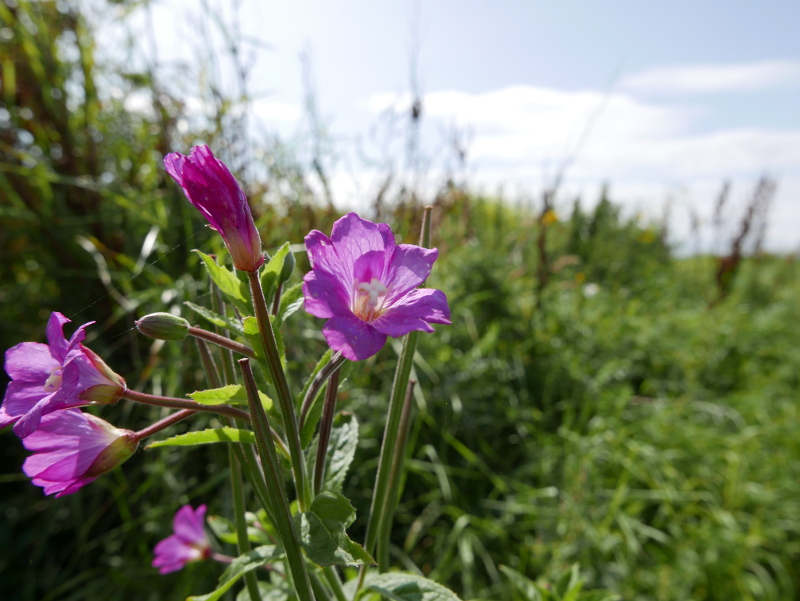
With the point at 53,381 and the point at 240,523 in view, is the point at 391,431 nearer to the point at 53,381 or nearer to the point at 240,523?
the point at 240,523

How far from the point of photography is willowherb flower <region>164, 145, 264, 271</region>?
1.36 feet

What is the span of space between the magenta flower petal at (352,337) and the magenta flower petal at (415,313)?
0.03ft

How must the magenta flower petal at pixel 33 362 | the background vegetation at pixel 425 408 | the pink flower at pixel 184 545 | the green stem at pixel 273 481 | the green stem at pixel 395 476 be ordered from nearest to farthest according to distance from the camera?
1. the green stem at pixel 273 481
2. the magenta flower petal at pixel 33 362
3. the green stem at pixel 395 476
4. the pink flower at pixel 184 545
5. the background vegetation at pixel 425 408

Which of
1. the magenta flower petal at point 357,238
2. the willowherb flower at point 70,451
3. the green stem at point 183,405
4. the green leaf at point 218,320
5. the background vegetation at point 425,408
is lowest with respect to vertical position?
the background vegetation at point 425,408

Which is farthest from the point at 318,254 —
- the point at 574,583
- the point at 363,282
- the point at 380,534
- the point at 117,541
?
the point at 117,541

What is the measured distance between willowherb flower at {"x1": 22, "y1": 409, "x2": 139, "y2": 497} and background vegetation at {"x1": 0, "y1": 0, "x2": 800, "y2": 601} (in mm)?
1040

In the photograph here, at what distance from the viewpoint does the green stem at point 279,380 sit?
0.38 meters

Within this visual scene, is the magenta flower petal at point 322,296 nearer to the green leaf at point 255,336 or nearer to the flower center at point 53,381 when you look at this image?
the green leaf at point 255,336

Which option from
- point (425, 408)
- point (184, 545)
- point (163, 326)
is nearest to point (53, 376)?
point (163, 326)

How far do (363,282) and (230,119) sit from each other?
6.18 ft

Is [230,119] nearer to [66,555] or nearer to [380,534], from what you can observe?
Result: [66,555]

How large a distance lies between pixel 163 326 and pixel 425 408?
157 centimetres

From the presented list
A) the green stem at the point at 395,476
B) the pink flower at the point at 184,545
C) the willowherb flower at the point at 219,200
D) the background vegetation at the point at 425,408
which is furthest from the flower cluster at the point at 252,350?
the background vegetation at the point at 425,408

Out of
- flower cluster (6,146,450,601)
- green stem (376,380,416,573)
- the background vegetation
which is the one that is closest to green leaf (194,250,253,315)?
flower cluster (6,146,450,601)
